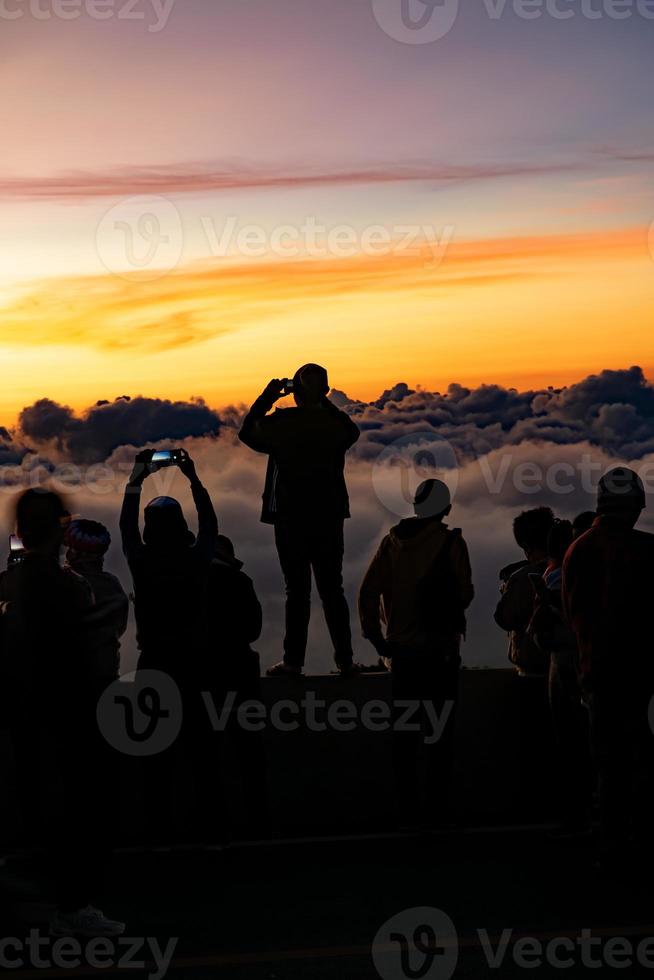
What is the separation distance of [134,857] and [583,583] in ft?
10.8

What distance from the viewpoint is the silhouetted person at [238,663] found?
33.3 ft

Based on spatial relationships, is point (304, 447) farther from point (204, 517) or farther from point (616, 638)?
point (616, 638)

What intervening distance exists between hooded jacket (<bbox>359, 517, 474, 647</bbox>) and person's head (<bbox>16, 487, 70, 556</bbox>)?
312 centimetres

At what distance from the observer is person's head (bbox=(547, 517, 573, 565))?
10.7 m

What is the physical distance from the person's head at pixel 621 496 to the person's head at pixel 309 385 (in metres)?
2.34

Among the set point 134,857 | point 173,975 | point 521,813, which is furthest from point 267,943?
point 521,813

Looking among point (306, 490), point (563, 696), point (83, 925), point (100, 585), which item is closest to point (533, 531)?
point (563, 696)

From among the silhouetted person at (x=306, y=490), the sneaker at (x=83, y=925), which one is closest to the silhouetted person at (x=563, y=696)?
the silhouetted person at (x=306, y=490)

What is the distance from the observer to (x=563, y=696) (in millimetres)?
10742

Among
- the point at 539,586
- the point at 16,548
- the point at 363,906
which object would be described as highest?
the point at 16,548

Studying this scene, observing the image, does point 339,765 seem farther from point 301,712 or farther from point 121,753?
point 121,753

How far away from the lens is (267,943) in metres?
8.23

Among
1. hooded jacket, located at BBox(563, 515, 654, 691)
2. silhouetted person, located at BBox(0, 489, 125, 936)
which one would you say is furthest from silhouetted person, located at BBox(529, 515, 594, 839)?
silhouetted person, located at BBox(0, 489, 125, 936)

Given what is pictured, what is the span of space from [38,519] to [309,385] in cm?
358
